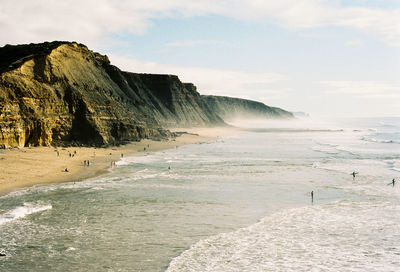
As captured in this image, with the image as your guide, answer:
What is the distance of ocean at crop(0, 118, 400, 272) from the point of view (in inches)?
625

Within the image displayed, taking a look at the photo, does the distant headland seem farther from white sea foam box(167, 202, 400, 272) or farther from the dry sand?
white sea foam box(167, 202, 400, 272)

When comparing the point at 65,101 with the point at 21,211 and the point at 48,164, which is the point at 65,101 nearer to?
the point at 48,164

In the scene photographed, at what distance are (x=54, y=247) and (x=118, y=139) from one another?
148ft

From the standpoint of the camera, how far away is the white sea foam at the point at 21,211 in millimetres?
20917

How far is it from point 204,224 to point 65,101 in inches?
1620

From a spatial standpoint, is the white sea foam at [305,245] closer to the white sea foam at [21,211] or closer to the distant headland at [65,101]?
the white sea foam at [21,211]

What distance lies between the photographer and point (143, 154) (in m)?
55.0

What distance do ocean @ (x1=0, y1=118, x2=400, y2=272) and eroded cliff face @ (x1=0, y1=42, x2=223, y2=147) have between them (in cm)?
1705

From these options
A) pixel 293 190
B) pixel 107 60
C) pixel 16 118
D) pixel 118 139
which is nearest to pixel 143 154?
pixel 118 139

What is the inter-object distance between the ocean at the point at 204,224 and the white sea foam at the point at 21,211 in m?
0.06

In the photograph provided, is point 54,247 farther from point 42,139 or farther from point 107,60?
point 107,60

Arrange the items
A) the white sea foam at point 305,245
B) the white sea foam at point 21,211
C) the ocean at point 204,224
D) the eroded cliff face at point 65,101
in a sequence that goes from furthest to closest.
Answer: the eroded cliff face at point 65,101 → the white sea foam at point 21,211 → the ocean at point 204,224 → the white sea foam at point 305,245

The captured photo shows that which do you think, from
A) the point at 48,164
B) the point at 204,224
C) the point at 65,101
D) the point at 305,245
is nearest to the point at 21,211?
the point at 204,224

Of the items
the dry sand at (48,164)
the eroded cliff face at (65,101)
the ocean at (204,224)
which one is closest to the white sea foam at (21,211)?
the ocean at (204,224)
